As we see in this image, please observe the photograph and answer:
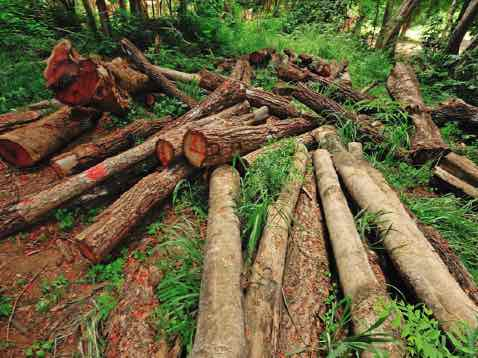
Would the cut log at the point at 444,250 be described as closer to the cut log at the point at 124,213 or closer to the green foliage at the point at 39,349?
the cut log at the point at 124,213

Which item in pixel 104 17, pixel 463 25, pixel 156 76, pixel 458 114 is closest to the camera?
pixel 458 114

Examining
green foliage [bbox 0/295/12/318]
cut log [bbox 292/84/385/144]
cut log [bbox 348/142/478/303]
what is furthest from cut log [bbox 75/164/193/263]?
cut log [bbox 292/84/385/144]

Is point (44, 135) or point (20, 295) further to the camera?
point (44, 135)

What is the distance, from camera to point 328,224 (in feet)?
7.60

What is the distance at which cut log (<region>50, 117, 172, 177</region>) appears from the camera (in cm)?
297

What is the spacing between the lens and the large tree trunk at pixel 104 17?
225 inches

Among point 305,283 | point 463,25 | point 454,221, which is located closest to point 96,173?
point 305,283

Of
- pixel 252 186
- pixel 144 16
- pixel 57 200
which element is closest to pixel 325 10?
pixel 144 16

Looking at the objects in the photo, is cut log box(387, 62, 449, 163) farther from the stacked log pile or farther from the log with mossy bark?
the log with mossy bark

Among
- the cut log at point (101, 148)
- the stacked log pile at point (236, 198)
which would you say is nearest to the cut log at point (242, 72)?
the stacked log pile at point (236, 198)

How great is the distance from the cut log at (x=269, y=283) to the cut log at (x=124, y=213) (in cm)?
125

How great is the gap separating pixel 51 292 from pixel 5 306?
0.31m

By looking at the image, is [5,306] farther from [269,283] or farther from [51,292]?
[269,283]

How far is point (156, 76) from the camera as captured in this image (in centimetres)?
487
